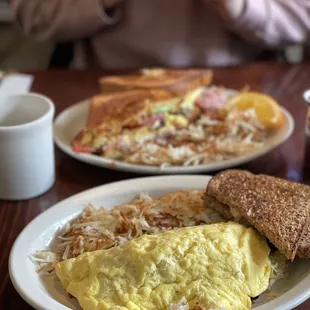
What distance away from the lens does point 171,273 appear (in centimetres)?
84

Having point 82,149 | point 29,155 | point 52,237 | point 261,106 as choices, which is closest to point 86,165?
point 82,149

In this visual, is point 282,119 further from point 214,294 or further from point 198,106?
point 214,294

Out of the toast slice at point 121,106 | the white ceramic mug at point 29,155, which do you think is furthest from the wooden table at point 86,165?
the toast slice at point 121,106

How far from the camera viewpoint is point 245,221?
0.97 meters

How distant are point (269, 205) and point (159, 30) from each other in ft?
4.14

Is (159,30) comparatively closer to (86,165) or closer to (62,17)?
(62,17)

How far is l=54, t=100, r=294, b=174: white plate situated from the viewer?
4.16 ft

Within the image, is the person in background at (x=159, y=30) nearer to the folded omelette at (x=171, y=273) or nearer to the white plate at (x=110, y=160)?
the white plate at (x=110, y=160)

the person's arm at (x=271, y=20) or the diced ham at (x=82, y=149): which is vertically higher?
the person's arm at (x=271, y=20)

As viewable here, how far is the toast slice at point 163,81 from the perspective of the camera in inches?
63.9

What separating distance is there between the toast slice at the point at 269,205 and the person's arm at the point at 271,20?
3.08 feet

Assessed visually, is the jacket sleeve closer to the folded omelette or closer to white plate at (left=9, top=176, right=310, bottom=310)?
white plate at (left=9, top=176, right=310, bottom=310)

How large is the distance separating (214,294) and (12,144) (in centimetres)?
57

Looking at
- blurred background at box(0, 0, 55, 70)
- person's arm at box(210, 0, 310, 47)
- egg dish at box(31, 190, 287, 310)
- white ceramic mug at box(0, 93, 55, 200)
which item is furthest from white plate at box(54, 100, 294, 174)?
blurred background at box(0, 0, 55, 70)
